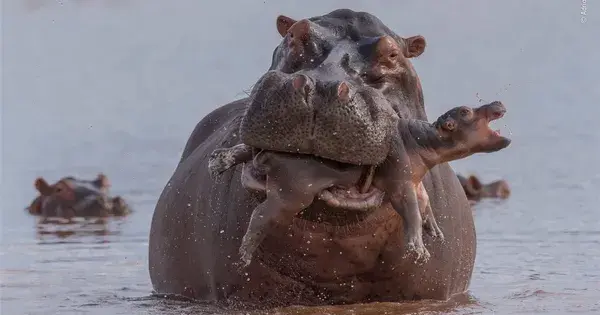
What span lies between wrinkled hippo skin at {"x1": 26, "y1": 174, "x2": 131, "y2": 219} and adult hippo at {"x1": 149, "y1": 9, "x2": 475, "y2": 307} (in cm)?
501

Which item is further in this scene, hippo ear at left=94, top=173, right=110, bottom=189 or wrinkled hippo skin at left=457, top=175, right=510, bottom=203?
wrinkled hippo skin at left=457, top=175, right=510, bottom=203

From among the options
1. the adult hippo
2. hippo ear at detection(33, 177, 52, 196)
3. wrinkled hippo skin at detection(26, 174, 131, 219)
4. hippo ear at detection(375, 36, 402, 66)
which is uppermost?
hippo ear at detection(375, 36, 402, 66)

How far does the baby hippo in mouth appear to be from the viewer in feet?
17.5

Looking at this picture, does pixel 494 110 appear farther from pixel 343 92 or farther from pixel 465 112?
pixel 343 92

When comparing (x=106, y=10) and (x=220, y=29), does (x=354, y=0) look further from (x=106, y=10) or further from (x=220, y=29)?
(x=106, y=10)

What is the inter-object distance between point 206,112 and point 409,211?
14.8 meters

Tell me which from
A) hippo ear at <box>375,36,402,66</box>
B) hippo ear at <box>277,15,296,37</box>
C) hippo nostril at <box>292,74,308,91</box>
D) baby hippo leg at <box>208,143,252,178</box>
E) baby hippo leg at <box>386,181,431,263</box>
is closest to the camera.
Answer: hippo nostril at <box>292,74,308,91</box>

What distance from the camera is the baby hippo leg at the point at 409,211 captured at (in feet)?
17.7

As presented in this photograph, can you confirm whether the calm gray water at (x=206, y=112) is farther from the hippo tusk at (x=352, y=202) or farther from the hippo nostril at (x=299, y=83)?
the hippo nostril at (x=299, y=83)

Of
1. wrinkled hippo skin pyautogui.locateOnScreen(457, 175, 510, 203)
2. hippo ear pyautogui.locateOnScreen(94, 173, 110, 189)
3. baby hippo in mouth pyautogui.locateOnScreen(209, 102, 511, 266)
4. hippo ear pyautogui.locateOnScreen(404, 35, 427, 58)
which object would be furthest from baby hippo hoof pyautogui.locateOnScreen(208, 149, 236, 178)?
wrinkled hippo skin pyautogui.locateOnScreen(457, 175, 510, 203)

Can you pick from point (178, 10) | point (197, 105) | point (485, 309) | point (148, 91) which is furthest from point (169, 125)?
point (485, 309)

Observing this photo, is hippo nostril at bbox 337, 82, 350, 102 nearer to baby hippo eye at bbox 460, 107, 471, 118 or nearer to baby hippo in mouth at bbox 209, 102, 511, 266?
baby hippo in mouth at bbox 209, 102, 511, 266

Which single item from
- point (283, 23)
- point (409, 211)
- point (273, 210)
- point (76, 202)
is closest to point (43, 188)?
point (76, 202)

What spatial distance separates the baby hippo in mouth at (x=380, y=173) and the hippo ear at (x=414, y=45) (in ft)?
3.71
